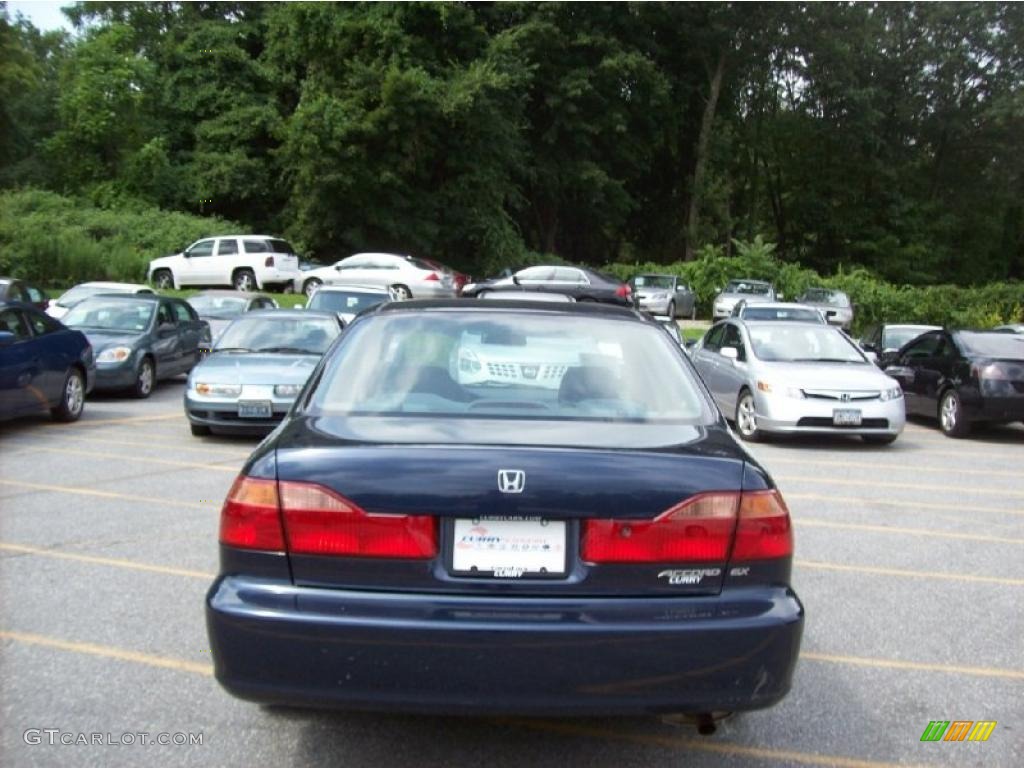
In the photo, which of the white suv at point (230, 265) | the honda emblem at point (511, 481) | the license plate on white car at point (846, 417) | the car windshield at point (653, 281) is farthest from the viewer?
the car windshield at point (653, 281)

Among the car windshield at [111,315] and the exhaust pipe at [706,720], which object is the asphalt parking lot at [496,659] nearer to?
the exhaust pipe at [706,720]

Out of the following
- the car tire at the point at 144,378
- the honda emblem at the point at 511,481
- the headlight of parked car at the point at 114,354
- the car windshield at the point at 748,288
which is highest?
the honda emblem at the point at 511,481

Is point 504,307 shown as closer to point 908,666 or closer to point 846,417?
point 908,666

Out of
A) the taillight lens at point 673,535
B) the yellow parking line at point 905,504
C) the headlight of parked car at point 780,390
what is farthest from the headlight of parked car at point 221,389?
the taillight lens at point 673,535

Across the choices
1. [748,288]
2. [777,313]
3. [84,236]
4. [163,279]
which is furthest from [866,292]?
[84,236]

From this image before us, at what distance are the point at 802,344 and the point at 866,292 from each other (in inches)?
994

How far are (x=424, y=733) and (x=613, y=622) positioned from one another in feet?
3.75

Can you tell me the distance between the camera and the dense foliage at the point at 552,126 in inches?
1475

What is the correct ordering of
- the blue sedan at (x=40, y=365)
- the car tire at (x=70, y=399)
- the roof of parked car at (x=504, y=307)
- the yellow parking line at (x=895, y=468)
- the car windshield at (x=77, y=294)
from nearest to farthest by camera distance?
the roof of parked car at (x=504, y=307), the yellow parking line at (x=895, y=468), the blue sedan at (x=40, y=365), the car tire at (x=70, y=399), the car windshield at (x=77, y=294)

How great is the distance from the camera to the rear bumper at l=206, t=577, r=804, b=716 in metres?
3.08

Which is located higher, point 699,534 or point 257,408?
point 699,534

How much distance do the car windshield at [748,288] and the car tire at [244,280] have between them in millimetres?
15402

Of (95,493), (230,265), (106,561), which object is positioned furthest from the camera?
(230,265)

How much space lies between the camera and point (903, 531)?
25.5 ft
